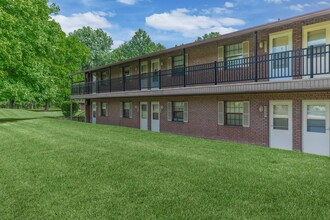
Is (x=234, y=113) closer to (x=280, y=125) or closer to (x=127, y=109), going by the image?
(x=280, y=125)

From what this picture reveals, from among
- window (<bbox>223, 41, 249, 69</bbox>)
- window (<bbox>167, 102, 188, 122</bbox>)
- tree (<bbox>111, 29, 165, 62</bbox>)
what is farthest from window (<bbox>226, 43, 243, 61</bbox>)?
tree (<bbox>111, 29, 165, 62</bbox>)

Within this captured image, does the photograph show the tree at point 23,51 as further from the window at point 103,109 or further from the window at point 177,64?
the window at point 177,64

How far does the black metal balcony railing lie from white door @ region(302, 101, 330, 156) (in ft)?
3.92

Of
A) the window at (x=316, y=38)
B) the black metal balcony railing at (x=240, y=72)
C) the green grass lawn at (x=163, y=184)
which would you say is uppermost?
the window at (x=316, y=38)

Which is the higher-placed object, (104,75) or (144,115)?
(104,75)

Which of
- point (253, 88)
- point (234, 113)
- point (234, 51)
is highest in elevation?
point (234, 51)

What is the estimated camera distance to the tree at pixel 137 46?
63781mm

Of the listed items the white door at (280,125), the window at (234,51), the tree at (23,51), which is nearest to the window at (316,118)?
the white door at (280,125)

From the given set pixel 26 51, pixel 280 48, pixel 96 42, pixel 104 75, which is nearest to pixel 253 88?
pixel 280 48

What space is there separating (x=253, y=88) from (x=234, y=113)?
9.39ft

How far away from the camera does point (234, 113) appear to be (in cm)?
1384

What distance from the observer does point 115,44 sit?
69.8 m

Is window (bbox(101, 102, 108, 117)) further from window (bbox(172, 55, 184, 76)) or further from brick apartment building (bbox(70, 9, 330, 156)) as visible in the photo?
window (bbox(172, 55, 184, 76))

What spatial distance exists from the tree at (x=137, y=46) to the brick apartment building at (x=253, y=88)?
144 ft
